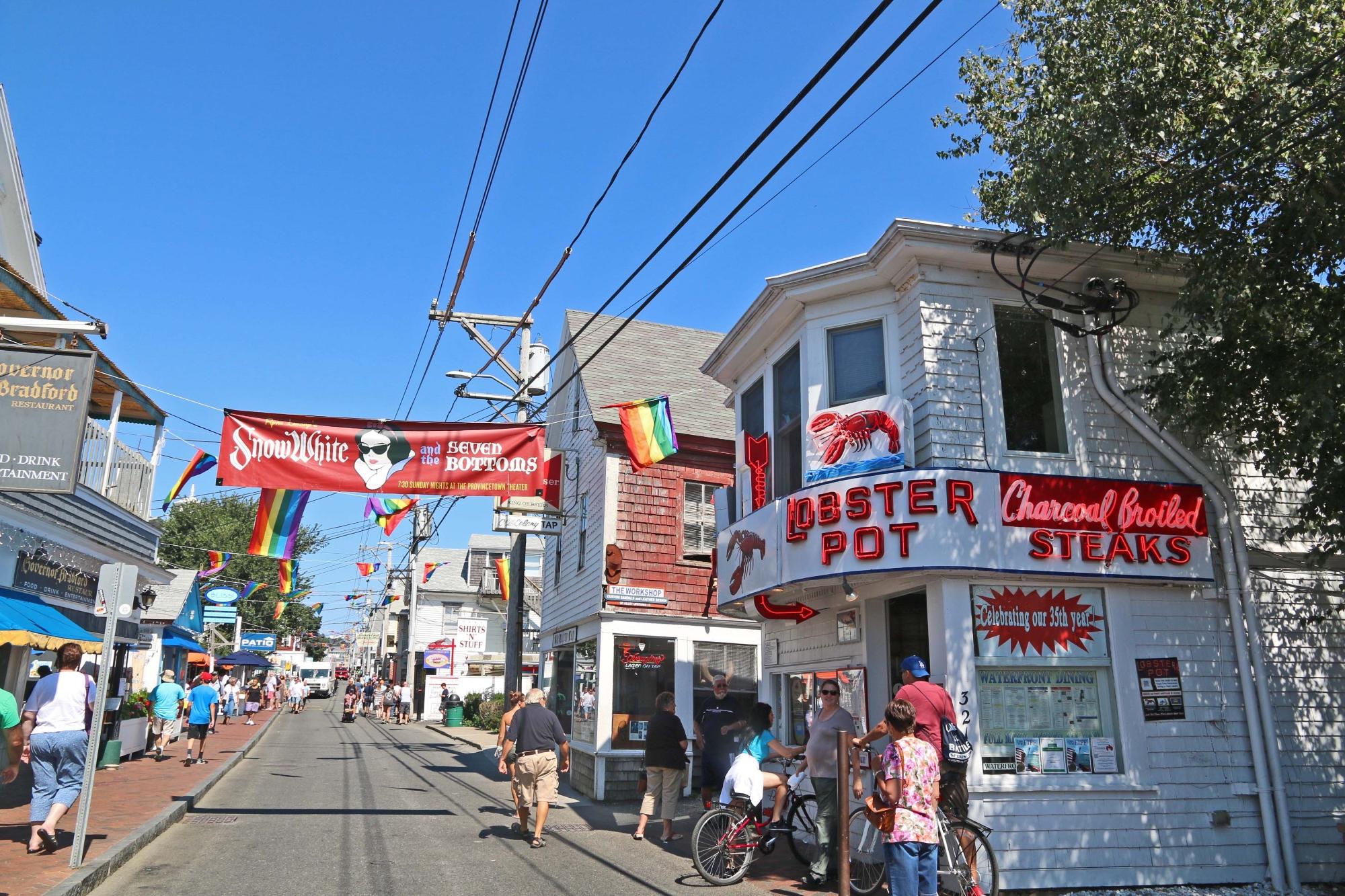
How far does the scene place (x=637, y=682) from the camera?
16719 mm

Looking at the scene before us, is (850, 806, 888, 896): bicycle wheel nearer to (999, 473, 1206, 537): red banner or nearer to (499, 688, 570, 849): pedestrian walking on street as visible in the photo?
(999, 473, 1206, 537): red banner

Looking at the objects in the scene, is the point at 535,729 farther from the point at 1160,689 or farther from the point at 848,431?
the point at 1160,689

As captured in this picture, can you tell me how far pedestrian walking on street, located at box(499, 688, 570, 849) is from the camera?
434 inches

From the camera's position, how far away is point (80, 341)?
14820 mm

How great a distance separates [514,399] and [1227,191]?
11997mm

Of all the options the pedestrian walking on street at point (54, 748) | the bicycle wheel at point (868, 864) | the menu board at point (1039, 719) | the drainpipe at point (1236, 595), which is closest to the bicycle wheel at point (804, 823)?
the bicycle wheel at point (868, 864)

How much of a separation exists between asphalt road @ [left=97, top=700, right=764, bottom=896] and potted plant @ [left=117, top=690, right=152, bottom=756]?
2.76 meters

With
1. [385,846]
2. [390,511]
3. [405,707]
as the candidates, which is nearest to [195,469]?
[390,511]

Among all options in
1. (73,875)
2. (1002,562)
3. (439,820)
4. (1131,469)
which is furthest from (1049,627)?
(73,875)

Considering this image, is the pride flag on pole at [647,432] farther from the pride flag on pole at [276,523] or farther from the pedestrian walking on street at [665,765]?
the pride flag on pole at [276,523]

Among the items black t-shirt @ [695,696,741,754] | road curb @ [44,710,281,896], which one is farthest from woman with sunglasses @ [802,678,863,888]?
road curb @ [44,710,281,896]

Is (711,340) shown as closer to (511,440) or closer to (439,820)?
(511,440)

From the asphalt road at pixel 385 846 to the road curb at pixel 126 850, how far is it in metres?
0.12

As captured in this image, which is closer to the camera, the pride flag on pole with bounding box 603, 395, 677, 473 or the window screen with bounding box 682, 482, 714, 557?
the pride flag on pole with bounding box 603, 395, 677, 473
